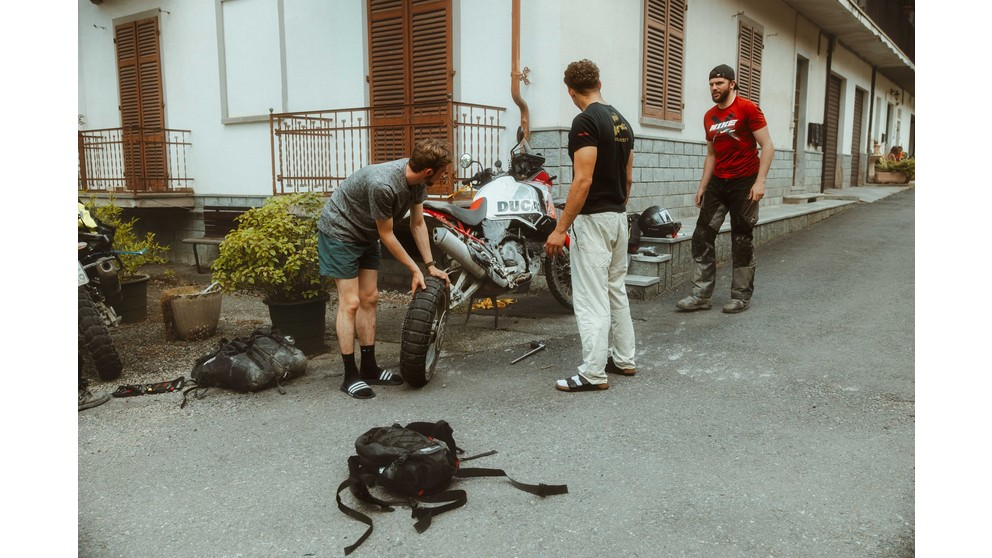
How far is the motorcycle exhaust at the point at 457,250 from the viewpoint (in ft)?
16.9

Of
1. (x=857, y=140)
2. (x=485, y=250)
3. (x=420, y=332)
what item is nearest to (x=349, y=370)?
(x=420, y=332)

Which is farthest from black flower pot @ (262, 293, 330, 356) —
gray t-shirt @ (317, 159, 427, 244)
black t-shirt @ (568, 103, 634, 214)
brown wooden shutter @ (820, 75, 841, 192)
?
brown wooden shutter @ (820, 75, 841, 192)

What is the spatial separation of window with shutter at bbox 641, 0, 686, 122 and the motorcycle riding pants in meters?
3.27

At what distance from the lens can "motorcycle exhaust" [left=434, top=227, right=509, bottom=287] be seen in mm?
5152

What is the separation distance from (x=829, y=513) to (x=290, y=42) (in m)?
9.23

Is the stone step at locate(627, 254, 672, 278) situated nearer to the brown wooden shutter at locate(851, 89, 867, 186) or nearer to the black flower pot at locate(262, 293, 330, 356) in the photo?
the black flower pot at locate(262, 293, 330, 356)

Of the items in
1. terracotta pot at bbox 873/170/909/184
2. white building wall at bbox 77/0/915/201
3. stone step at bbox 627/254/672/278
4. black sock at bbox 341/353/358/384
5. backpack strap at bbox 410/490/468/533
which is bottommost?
backpack strap at bbox 410/490/468/533

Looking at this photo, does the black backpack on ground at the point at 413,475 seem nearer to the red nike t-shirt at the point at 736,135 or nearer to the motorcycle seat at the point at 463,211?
the motorcycle seat at the point at 463,211

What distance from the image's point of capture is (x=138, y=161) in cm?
1197

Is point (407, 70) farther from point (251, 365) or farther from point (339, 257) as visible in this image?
point (251, 365)

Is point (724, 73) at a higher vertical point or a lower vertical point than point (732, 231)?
higher

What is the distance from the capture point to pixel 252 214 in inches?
230

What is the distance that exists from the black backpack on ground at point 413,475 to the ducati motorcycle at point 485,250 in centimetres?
126

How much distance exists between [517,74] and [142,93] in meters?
7.51
